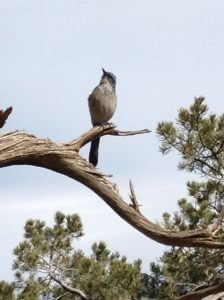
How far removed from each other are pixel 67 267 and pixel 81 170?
430 cm

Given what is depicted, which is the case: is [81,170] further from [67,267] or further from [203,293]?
[67,267]

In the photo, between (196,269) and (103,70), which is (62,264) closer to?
(196,269)

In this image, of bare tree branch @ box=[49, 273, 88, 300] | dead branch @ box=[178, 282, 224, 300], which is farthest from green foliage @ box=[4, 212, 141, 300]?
dead branch @ box=[178, 282, 224, 300]

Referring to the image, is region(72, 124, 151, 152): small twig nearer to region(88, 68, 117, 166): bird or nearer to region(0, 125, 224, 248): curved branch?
region(0, 125, 224, 248): curved branch

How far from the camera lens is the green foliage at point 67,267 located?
7426 millimetres

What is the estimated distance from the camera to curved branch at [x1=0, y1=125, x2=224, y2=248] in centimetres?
407

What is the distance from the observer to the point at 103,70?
25.3 feet

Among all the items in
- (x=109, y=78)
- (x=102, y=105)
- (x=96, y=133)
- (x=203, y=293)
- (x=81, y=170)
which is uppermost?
(x=109, y=78)

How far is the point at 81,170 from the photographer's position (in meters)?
4.28

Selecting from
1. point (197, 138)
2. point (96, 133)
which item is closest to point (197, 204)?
point (197, 138)

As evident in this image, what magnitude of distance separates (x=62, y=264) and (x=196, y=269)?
1.44m

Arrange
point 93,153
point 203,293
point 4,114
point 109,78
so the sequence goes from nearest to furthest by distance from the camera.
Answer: point 4,114 → point 203,293 → point 93,153 → point 109,78

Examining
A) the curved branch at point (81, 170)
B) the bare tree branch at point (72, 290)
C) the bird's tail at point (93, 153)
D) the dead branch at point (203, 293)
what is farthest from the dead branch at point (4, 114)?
the bare tree branch at point (72, 290)

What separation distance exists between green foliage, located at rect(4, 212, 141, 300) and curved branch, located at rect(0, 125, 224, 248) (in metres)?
3.22
